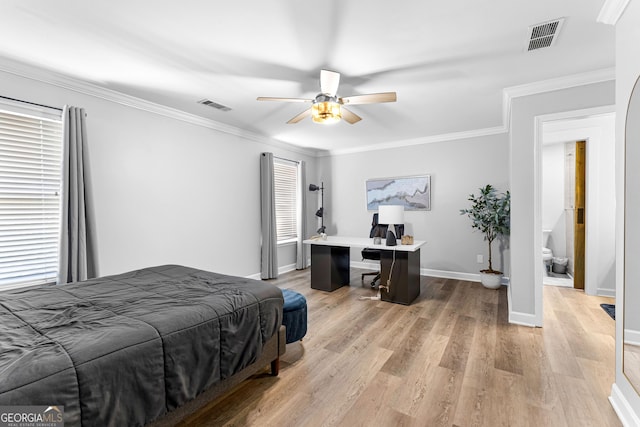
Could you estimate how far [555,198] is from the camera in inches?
216

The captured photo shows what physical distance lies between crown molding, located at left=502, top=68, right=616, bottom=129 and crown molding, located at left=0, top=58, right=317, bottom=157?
11.9 feet

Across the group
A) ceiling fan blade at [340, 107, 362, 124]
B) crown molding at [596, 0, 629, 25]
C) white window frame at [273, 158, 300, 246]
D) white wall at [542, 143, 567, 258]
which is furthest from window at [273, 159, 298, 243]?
white wall at [542, 143, 567, 258]

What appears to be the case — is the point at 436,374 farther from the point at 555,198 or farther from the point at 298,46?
the point at 555,198

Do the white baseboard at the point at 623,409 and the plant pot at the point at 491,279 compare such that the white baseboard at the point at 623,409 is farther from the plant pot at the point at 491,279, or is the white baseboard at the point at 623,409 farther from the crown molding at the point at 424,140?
the crown molding at the point at 424,140

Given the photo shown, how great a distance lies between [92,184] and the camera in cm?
299

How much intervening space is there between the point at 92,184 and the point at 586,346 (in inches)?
194

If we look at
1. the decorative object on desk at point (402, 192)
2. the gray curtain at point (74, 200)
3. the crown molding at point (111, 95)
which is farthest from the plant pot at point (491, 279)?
the gray curtain at point (74, 200)

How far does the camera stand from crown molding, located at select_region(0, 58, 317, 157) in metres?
2.62

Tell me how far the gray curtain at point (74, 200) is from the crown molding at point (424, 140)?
14.4 feet

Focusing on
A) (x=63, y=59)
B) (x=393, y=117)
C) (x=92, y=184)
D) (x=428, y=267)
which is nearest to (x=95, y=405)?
(x=92, y=184)

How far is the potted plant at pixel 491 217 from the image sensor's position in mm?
4311

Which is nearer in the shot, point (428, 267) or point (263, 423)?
point (263, 423)

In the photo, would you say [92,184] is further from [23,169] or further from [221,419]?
[221,419]

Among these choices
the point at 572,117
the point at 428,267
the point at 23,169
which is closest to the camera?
the point at 23,169
